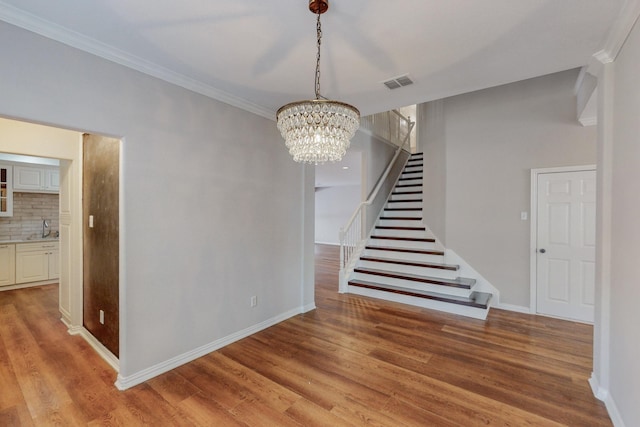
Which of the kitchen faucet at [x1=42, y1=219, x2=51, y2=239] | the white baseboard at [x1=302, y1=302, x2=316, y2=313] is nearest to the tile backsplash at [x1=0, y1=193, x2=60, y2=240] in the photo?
the kitchen faucet at [x1=42, y1=219, x2=51, y2=239]

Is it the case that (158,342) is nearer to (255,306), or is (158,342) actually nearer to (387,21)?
(255,306)

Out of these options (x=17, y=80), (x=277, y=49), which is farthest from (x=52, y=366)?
(x=277, y=49)

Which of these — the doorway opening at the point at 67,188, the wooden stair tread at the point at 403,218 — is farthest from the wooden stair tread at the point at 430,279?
the doorway opening at the point at 67,188

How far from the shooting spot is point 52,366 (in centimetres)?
245

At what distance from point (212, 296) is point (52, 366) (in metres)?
1.42

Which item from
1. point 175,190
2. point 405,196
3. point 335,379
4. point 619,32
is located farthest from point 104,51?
point 405,196

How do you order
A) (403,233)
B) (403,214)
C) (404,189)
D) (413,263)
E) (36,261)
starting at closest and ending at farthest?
(413,263), (36,261), (403,233), (403,214), (404,189)

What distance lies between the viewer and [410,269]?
14.9 ft

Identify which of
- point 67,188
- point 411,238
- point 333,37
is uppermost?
point 333,37

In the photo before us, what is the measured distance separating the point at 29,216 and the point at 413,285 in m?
7.01

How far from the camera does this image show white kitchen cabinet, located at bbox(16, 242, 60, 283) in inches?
189

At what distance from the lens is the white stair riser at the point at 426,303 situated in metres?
3.58

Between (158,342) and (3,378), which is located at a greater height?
(158,342)

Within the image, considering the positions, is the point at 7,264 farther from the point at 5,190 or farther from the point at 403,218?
the point at 403,218
